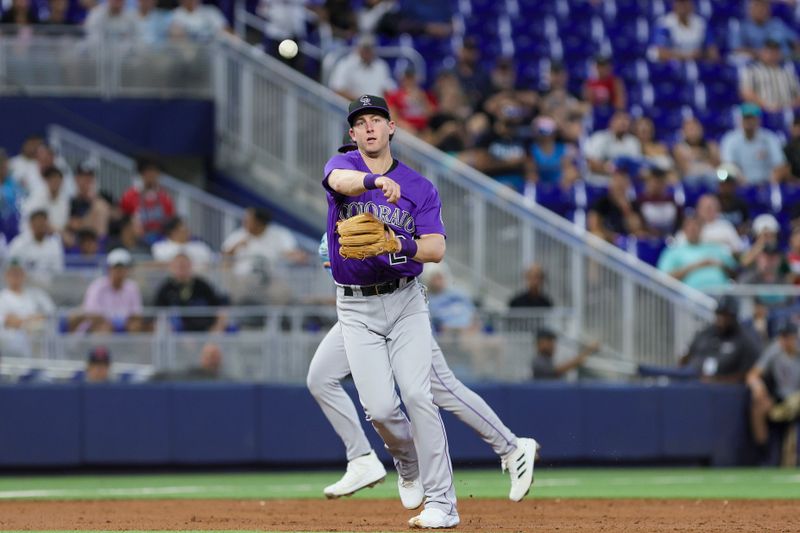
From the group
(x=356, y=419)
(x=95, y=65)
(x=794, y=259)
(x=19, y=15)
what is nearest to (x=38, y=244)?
(x=95, y=65)

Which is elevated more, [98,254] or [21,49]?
[21,49]

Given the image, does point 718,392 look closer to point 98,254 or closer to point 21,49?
point 98,254

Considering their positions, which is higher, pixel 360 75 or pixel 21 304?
pixel 360 75

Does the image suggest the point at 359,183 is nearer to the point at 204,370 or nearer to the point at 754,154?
the point at 204,370

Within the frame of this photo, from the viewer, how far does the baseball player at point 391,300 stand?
751 cm

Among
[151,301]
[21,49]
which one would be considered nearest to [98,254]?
[151,301]

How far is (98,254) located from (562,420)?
15.4 ft

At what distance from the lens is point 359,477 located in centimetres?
827

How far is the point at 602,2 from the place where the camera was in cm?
2125

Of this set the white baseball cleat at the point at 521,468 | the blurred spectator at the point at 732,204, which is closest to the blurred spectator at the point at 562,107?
the blurred spectator at the point at 732,204

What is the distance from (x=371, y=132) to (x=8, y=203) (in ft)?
27.8

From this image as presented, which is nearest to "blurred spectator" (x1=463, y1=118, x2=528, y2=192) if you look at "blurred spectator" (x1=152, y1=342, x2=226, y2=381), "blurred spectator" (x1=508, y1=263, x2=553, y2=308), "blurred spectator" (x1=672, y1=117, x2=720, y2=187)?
"blurred spectator" (x1=672, y1=117, x2=720, y2=187)

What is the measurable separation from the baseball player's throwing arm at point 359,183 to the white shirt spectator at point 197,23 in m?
10.2

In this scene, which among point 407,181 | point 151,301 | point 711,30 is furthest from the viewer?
point 711,30
